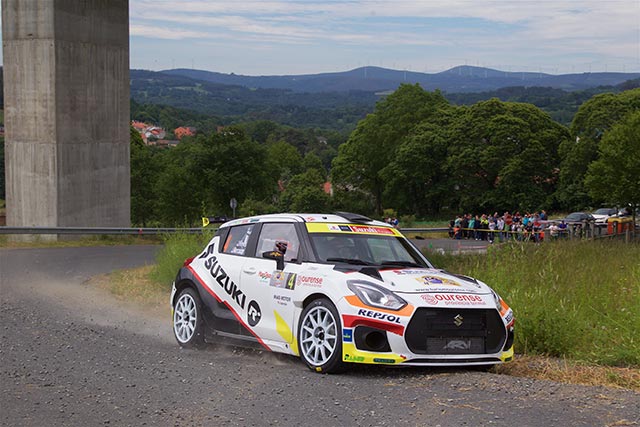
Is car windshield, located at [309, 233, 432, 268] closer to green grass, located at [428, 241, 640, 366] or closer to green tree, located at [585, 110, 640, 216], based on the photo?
green grass, located at [428, 241, 640, 366]

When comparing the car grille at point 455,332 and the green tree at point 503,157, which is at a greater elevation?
the car grille at point 455,332

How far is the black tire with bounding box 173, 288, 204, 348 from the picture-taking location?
35.8 feet

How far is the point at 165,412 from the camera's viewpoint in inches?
281

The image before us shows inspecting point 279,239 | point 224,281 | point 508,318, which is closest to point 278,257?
point 279,239

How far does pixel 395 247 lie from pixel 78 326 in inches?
205

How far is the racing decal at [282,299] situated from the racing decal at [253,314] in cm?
36

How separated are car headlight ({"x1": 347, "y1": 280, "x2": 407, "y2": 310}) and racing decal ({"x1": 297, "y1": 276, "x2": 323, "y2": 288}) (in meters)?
0.41

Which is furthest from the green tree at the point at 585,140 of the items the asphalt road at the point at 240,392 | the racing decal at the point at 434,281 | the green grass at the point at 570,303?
the asphalt road at the point at 240,392

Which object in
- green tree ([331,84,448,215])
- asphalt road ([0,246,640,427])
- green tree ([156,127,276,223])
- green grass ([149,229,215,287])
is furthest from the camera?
green tree ([331,84,448,215])

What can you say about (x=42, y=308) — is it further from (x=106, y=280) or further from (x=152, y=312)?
(x=106, y=280)

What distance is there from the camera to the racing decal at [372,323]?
8.57m

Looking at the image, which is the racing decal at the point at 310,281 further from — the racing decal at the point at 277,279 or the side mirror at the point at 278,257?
the side mirror at the point at 278,257

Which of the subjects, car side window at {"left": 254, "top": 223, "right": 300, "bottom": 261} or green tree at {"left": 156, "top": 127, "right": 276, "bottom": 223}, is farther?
green tree at {"left": 156, "top": 127, "right": 276, "bottom": 223}

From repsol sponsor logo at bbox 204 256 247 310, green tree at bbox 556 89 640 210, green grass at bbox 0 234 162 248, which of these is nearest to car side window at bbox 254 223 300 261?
repsol sponsor logo at bbox 204 256 247 310
